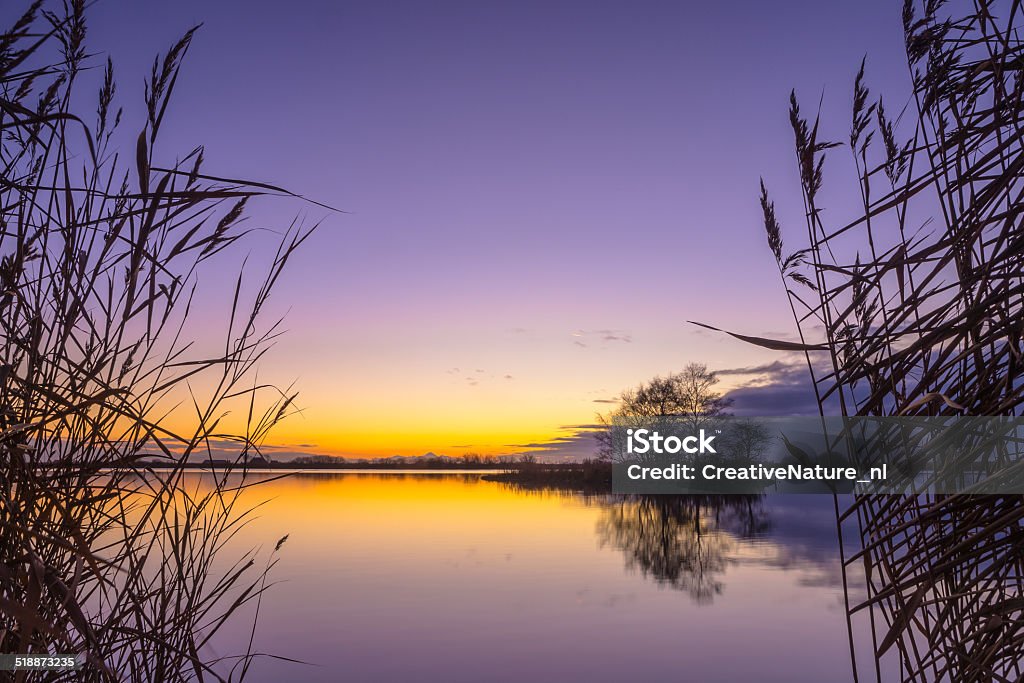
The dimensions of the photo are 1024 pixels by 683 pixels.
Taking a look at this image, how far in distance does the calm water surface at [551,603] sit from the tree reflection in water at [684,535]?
0.29 ft

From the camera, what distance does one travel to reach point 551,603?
34.4 ft

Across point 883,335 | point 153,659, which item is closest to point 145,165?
point 883,335

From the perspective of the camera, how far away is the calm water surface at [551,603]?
7.62m

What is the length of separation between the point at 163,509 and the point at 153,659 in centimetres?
51

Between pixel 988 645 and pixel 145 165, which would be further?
pixel 988 645

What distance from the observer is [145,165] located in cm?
71

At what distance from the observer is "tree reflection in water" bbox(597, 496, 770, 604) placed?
12797mm

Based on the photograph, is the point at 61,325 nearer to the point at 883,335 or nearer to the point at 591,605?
the point at 883,335

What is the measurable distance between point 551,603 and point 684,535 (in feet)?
29.8

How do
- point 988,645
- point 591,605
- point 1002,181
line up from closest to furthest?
point 1002,181, point 988,645, point 591,605
